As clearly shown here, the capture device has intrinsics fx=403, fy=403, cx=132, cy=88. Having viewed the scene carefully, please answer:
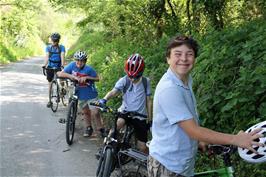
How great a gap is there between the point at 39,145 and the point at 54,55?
430cm

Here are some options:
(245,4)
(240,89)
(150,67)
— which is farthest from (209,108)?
(245,4)

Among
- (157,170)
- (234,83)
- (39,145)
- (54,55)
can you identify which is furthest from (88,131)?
(157,170)

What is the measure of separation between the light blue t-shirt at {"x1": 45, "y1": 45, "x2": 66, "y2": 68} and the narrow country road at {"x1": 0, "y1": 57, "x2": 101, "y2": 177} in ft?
4.42

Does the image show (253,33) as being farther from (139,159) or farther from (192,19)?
(192,19)

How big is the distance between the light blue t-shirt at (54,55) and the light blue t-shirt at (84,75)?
11.2 ft

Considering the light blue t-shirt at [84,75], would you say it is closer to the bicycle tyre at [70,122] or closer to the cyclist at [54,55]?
the bicycle tyre at [70,122]

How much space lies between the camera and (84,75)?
855 cm

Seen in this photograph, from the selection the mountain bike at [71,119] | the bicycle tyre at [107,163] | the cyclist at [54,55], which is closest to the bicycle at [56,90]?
the cyclist at [54,55]

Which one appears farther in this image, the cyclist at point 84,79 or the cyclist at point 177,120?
the cyclist at point 84,79

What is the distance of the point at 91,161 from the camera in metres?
Answer: 7.38

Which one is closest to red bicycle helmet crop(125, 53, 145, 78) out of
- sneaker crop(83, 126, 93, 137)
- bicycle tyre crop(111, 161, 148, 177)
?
bicycle tyre crop(111, 161, 148, 177)

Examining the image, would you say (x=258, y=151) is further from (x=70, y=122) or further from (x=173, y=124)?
(x=70, y=122)

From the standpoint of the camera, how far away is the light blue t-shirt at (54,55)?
1192cm

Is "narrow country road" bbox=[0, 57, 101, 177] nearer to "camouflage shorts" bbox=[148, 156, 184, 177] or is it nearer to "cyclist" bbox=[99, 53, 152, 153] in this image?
"cyclist" bbox=[99, 53, 152, 153]
